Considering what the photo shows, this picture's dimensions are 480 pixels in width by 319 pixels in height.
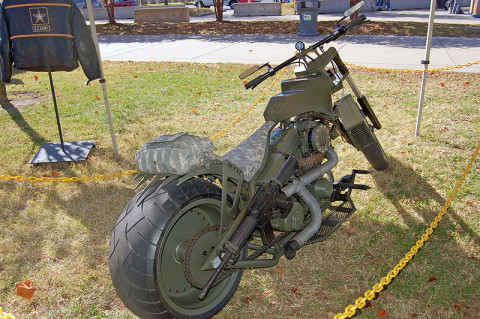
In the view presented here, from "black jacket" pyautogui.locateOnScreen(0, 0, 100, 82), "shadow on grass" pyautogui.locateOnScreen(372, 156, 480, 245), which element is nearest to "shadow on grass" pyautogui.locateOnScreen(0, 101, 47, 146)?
"black jacket" pyautogui.locateOnScreen(0, 0, 100, 82)

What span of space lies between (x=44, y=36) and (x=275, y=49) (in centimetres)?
949

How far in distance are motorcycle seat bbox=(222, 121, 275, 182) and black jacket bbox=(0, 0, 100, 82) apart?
11.6ft

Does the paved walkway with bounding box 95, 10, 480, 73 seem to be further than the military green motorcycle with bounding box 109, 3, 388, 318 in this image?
Yes

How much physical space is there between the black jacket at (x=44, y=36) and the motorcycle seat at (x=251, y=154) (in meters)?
3.55

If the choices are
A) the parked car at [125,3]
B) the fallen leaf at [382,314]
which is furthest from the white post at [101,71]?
the parked car at [125,3]

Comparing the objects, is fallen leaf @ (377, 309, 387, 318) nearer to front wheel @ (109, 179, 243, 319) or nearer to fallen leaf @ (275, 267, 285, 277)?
fallen leaf @ (275, 267, 285, 277)

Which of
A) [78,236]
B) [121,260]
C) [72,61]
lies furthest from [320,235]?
[72,61]

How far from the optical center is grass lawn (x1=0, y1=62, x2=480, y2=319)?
3420mm

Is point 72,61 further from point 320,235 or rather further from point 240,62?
point 240,62

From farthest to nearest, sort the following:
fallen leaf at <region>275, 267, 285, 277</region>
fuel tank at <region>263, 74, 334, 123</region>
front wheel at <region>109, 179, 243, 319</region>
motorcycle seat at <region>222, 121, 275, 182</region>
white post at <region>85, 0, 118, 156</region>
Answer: white post at <region>85, 0, 118, 156</region>
fallen leaf at <region>275, 267, 285, 277</region>
fuel tank at <region>263, 74, 334, 123</region>
motorcycle seat at <region>222, 121, 275, 182</region>
front wheel at <region>109, 179, 243, 319</region>

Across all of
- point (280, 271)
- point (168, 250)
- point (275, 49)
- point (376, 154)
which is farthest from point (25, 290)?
point (275, 49)

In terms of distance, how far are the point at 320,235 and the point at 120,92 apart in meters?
7.51

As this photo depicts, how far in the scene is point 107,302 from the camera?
136 inches

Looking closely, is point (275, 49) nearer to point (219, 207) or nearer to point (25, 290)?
point (219, 207)
